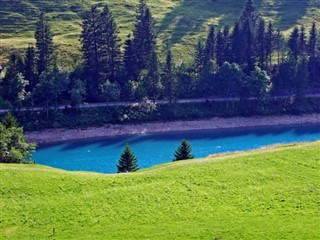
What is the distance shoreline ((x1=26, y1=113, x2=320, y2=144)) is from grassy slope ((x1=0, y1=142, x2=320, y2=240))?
56935 millimetres

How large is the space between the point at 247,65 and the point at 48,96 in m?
53.9

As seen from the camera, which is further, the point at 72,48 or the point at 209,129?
the point at 72,48

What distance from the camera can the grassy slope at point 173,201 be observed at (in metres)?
45.8

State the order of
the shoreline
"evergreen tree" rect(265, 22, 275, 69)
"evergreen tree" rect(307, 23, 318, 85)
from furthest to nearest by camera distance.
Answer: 1. "evergreen tree" rect(307, 23, 318, 85)
2. "evergreen tree" rect(265, 22, 275, 69)
3. the shoreline

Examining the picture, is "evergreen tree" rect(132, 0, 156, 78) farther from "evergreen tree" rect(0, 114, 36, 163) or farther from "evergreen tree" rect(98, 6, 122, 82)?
"evergreen tree" rect(0, 114, 36, 163)

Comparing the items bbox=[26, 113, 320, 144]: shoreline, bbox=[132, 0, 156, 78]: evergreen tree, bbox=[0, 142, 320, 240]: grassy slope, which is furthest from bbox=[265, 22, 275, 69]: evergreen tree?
bbox=[0, 142, 320, 240]: grassy slope

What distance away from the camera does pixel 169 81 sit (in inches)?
5005

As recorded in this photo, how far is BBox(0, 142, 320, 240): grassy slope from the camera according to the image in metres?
45.8

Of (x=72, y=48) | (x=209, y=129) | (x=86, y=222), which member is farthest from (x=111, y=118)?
(x=86, y=222)

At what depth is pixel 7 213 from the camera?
4862 cm

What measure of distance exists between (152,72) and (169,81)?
4800 mm

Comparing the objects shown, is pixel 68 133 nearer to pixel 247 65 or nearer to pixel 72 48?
pixel 72 48

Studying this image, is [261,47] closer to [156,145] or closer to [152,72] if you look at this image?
[152,72]

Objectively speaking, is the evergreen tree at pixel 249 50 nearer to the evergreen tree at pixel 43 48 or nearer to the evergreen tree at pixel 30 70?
the evergreen tree at pixel 43 48
